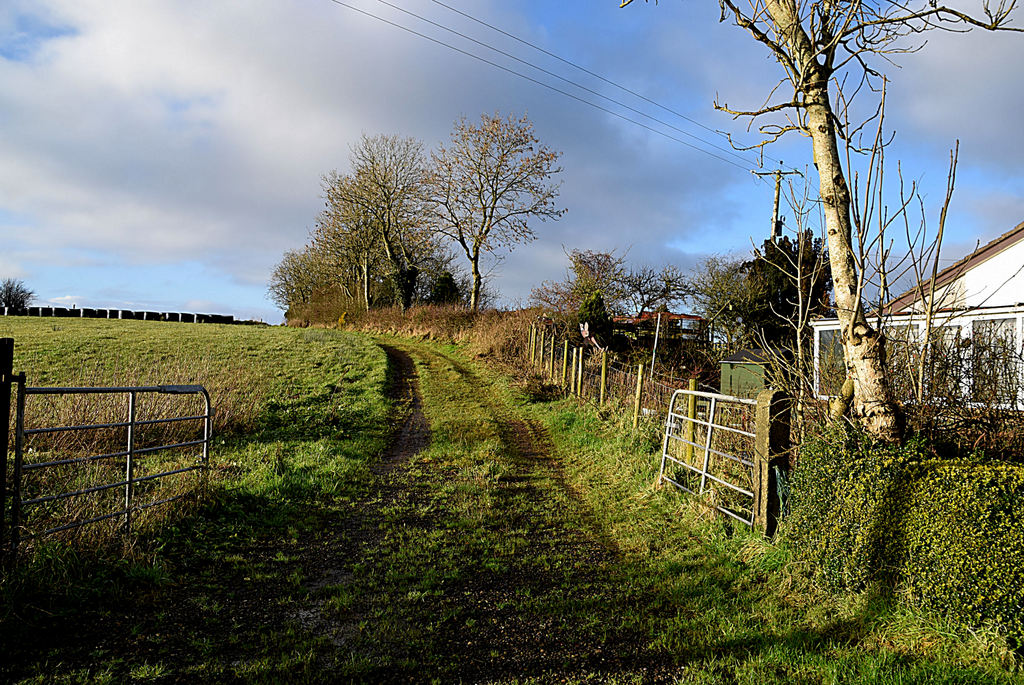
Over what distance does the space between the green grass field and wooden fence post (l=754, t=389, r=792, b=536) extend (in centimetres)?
28

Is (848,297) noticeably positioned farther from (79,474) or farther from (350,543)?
(79,474)

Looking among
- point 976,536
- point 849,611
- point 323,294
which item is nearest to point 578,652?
point 849,611

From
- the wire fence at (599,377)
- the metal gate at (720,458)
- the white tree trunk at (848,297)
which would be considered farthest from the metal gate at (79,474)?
the wire fence at (599,377)

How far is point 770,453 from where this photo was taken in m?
5.40

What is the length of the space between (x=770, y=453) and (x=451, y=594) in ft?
10.3

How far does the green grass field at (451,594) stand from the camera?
138 inches

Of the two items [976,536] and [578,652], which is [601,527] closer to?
[578,652]

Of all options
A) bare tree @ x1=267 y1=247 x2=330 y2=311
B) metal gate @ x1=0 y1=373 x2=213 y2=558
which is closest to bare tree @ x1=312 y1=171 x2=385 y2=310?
bare tree @ x1=267 y1=247 x2=330 y2=311

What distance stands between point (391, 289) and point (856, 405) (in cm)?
3600

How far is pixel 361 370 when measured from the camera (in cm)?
1734

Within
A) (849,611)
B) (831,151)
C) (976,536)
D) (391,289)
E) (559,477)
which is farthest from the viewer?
(391,289)

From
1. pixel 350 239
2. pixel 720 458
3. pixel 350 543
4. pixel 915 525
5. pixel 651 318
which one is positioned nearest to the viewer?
pixel 915 525

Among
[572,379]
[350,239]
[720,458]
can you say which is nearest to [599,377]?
[572,379]

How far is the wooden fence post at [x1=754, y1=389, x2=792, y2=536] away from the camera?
17.6ft
